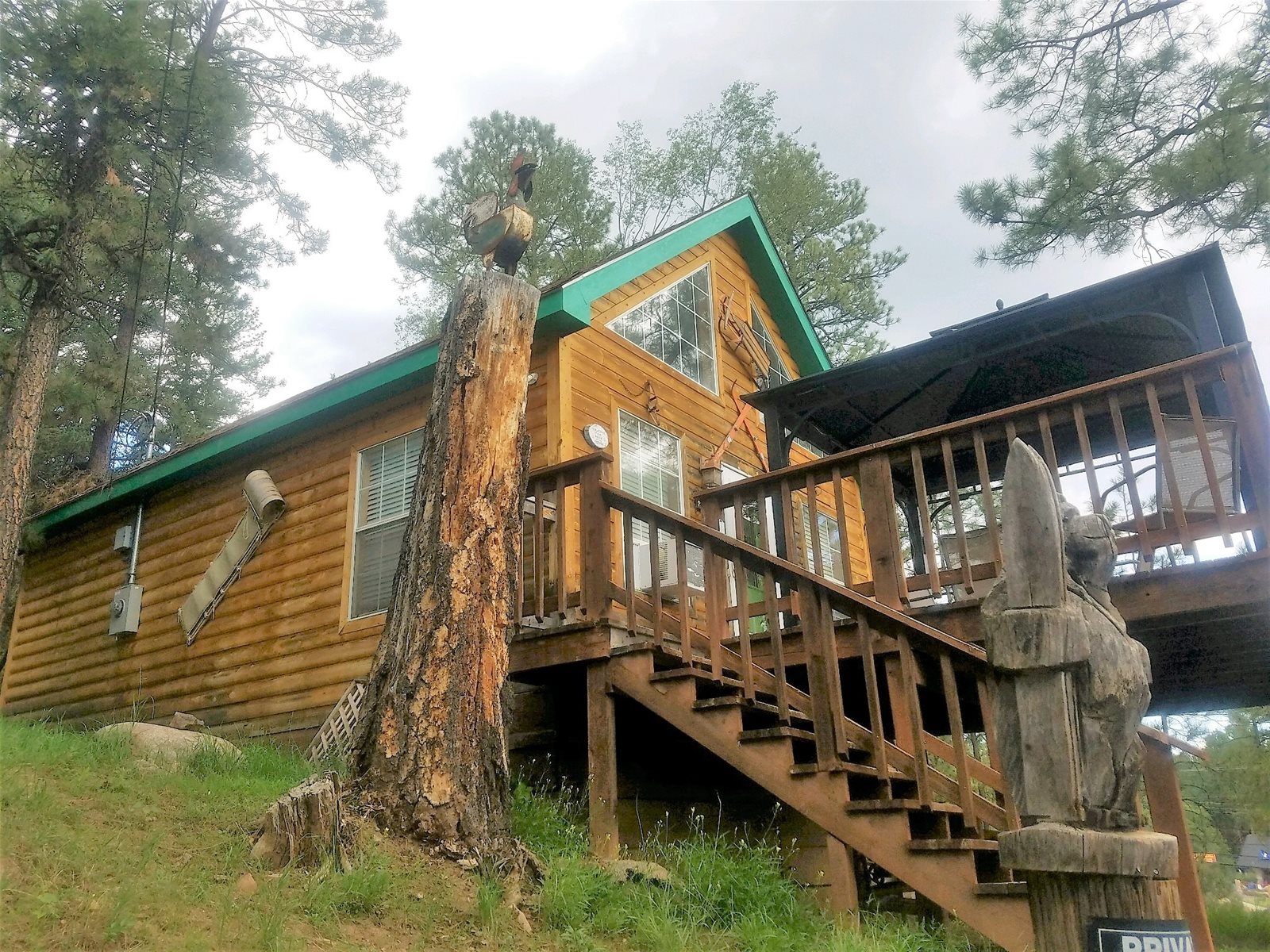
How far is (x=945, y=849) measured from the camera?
4.07 m

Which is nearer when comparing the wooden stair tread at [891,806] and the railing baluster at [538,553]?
the wooden stair tread at [891,806]

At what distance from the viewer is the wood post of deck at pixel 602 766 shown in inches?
202

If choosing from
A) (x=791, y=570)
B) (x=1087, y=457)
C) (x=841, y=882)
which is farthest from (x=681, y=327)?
(x=841, y=882)

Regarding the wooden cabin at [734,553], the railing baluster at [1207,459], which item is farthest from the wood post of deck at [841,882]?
the railing baluster at [1207,459]

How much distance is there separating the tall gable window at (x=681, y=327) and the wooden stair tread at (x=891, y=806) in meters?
5.49

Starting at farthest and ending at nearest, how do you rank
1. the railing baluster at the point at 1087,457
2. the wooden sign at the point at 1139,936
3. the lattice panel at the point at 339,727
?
the lattice panel at the point at 339,727 < the railing baluster at the point at 1087,457 < the wooden sign at the point at 1139,936

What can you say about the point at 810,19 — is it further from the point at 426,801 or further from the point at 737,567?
the point at 426,801

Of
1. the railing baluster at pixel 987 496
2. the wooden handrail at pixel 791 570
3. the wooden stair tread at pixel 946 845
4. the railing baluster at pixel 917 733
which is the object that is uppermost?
the railing baluster at pixel 987 496

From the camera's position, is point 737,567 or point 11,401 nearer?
point 737,567

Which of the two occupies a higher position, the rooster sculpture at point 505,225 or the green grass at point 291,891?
the rooster sculpture at point 505,225

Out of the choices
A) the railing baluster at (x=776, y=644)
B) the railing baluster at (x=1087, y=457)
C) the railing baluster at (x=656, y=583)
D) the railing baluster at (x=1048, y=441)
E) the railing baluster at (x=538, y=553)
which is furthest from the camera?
the railing baluster at (x=538, y=553)

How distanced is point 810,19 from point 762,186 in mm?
6758

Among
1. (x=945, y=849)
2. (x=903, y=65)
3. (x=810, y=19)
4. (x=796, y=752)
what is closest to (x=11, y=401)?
(x=796, y=752)

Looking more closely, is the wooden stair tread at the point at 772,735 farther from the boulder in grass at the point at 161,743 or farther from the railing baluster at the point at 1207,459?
the boulder in grass at the point at 161,743
